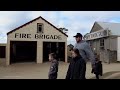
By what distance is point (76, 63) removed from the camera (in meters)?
5.23

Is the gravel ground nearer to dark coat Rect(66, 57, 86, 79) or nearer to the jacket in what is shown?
the jacket

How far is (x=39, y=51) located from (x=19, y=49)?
690cm

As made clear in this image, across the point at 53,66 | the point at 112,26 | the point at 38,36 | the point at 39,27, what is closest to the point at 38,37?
the point at 38,36

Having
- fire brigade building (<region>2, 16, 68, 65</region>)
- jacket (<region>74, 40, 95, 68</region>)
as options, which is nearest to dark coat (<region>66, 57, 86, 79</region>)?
jacket (<region>74, 40, 95, 68</region>)

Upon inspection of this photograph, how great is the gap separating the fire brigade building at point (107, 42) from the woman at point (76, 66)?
2325 cm

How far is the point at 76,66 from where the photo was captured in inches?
206

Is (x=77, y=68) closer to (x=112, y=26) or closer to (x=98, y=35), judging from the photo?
(x=98, y=35)

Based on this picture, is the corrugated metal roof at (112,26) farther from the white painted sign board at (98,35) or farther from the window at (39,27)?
the window at (39,27)

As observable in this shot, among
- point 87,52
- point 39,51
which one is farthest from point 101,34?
point 87,52

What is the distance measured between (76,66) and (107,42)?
26.7 meters

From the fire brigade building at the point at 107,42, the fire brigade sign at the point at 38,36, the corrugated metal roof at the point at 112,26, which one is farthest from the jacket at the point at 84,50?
the corrugated metal roof at the point at 112,26

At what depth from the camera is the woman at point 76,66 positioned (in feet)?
16.9

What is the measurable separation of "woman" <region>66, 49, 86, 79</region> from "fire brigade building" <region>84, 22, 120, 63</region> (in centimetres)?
2325
